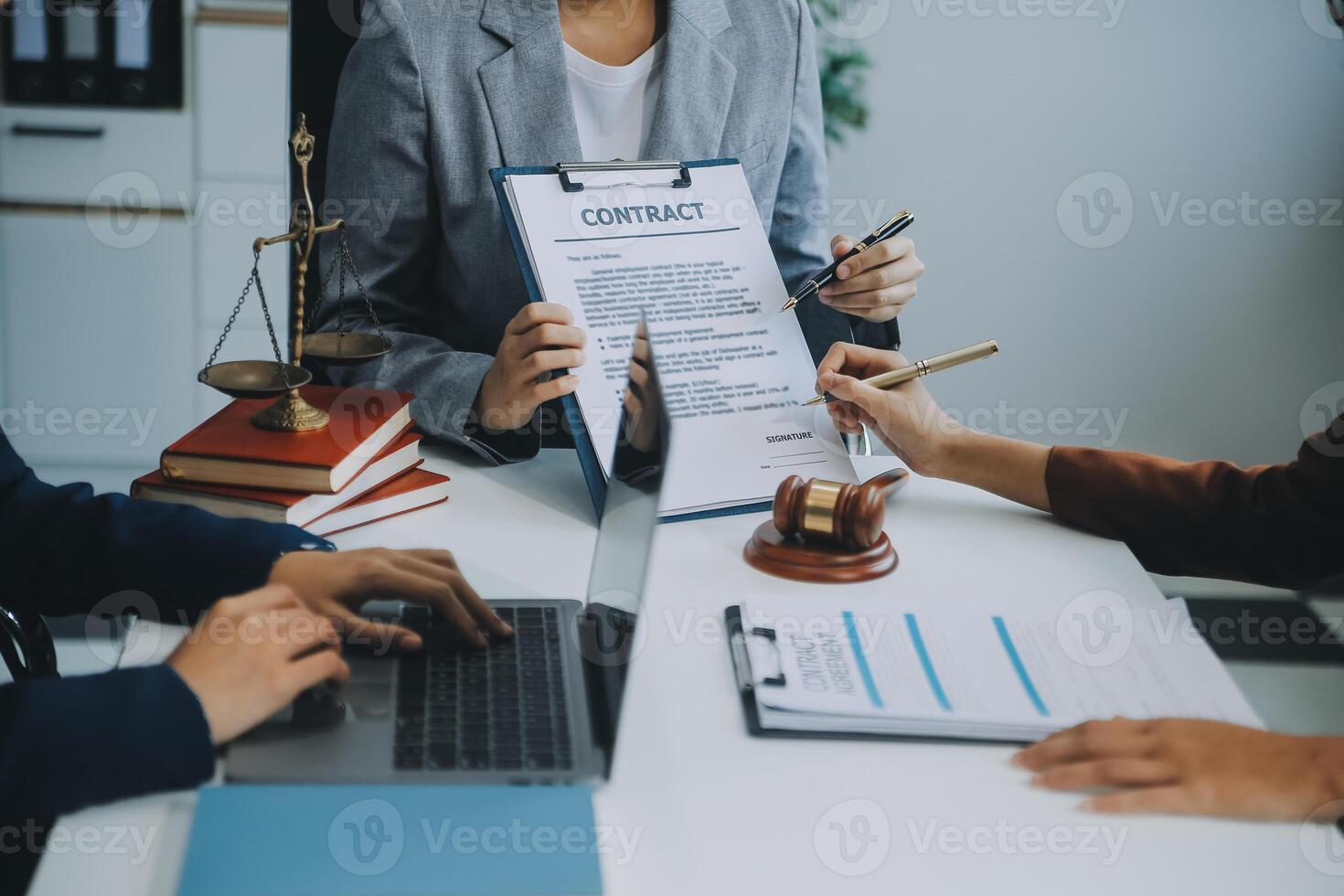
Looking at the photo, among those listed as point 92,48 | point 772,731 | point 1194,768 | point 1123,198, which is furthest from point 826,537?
point 92,48

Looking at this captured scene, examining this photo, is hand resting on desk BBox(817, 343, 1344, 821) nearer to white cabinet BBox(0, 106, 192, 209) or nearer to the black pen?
the black pen

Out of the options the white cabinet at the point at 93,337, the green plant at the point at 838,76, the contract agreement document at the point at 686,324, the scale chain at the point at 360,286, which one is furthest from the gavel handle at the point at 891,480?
the white cabinet at the point at 93,337

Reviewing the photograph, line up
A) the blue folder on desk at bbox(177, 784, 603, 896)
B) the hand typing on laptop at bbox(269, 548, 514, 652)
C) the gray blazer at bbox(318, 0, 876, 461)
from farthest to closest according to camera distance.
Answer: the gray blazer at bbox(318, 0, 876, 461) → the hand typing on laptop at bbox(269, 548, 514, 652) → the blue folder on desk at bbox(177, 784, 603, 896)

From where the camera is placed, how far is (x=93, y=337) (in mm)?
3178

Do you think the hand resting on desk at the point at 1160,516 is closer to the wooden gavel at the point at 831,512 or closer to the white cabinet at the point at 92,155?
the wooden gavel at the point at 831,512

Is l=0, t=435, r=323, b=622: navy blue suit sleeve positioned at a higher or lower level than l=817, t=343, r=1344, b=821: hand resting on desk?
lower

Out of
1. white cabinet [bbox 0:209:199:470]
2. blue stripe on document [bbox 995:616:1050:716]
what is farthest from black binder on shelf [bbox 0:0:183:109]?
blue stripe on document [bbox 995:616:1050:716]

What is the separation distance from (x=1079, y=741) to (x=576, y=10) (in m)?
1.24

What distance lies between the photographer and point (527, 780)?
2.42 ft

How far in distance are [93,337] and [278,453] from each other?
2.43 m

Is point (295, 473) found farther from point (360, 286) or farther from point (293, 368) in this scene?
point (360, 286)

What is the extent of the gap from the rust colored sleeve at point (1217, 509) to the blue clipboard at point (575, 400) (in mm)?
341

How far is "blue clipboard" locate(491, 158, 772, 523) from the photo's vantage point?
120 centimetres

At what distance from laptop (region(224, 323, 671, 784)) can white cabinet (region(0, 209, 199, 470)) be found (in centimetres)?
260
